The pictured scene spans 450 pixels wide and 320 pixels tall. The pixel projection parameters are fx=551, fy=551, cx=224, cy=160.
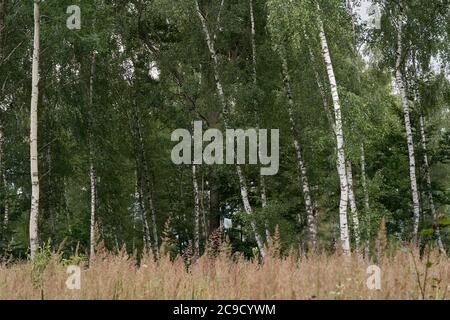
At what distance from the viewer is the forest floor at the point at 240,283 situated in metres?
4.80

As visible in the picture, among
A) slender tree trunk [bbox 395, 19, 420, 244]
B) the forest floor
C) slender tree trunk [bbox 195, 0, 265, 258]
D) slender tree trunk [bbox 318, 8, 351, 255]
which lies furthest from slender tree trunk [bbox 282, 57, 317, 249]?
the forest floor

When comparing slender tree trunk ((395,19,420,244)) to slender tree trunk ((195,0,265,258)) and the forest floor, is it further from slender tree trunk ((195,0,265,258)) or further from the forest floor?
the forest floor

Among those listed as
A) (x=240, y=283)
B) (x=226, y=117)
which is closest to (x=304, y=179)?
(x=226, y=117)

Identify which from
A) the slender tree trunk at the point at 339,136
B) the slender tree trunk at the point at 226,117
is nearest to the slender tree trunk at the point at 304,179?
the slender tree trunk at the point at 226,117

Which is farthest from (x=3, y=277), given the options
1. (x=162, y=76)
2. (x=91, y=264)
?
(x=162, y=76)

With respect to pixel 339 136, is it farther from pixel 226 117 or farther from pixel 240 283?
pixel 240 283

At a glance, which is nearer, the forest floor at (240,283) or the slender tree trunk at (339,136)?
the forest floor at (240,283)

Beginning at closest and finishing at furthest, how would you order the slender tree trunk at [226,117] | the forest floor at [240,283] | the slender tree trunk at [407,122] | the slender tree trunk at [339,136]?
the forest floor at [240,283], the slender tree trunk at [339,136], the slender tree trunk at [226,117], the slender tree trunk at [407,122]

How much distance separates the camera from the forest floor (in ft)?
15.8

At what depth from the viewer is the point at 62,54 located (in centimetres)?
1577

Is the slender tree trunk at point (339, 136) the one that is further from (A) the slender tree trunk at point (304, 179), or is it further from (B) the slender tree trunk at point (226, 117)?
(B) the slender tree trunk at point (226, 117)

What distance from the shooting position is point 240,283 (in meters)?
5.31

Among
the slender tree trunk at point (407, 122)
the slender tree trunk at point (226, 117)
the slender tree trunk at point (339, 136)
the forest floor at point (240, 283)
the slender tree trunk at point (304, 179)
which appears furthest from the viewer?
the slender tree trunk at point (407, 122)

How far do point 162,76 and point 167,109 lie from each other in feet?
5.28
